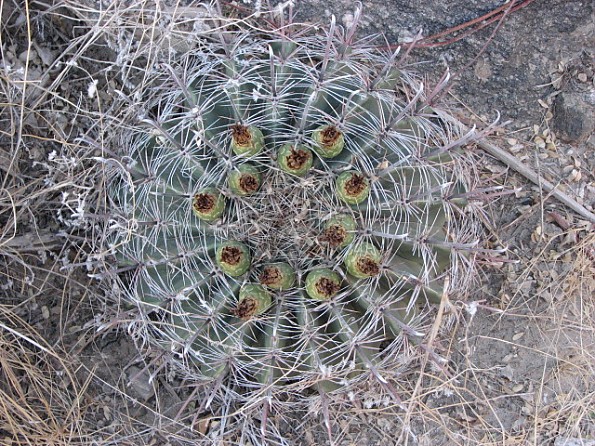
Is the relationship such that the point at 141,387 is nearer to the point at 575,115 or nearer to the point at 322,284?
the point at 322,284

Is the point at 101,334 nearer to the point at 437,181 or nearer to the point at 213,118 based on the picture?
the point at 213,118

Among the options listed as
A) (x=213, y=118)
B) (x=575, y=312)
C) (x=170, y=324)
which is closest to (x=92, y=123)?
(x=213, y=118)

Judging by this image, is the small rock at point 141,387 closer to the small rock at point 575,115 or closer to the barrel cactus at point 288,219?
the barrel cactus at point 288,219

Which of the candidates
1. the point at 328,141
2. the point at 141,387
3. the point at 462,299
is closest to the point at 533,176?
the point at 462,299

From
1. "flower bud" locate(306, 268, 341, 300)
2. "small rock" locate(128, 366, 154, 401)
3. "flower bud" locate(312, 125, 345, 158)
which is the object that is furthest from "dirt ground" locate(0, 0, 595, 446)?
"flower bud" locate(312, 125, 345, 158)

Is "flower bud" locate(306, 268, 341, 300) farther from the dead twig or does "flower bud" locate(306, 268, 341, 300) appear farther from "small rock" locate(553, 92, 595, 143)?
"small rock" locate(553, 92, 595, 143)

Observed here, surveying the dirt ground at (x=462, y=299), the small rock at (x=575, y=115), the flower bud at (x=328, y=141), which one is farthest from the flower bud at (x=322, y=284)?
the small rock at (x=575, y=115)
